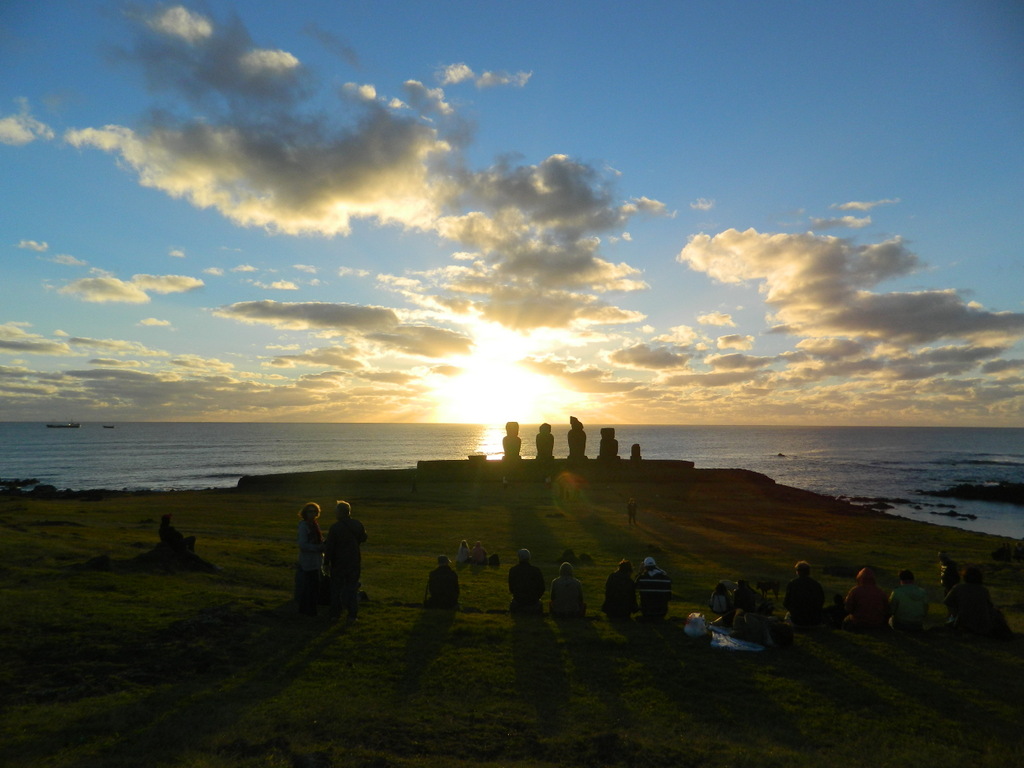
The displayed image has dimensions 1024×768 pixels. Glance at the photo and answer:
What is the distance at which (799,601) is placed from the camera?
40.3 feet

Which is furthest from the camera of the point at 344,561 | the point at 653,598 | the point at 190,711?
the point at 653,598

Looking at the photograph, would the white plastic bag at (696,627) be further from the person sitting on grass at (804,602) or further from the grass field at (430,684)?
the person sitting on grass at (804,602)

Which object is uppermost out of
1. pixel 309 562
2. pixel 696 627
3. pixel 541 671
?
pixel 309 562

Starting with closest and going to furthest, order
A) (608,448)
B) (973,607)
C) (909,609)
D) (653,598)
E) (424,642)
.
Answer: (424,642) < (973,607) < (909,609) < (653,598) < (608,448)

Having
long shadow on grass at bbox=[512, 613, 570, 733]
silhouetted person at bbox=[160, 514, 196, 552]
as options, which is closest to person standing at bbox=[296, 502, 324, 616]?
long shadow on grass at bbox=[512, 613, 570, 733]

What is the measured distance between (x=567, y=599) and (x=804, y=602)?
14.9 ft

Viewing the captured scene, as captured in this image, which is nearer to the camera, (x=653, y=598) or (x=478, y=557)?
(x=653, y=598)

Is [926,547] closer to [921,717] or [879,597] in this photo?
[879,597]

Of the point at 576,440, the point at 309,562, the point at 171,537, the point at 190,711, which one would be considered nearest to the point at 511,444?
the point at 576,440

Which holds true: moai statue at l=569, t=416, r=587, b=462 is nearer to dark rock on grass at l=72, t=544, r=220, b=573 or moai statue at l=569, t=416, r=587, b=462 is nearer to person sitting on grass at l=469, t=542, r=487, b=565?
person sitting on grass at l=469, t=542, r=487, b=565

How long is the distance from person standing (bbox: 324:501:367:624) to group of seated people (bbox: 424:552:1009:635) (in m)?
2.02

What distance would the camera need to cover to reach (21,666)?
8.92 meters

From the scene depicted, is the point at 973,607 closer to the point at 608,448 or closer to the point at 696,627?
the point at 696,627

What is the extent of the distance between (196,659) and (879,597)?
39.8 feet
